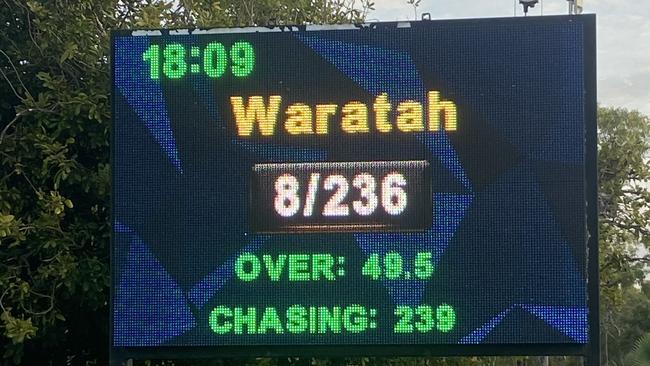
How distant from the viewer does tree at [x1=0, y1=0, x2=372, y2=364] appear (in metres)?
6.38

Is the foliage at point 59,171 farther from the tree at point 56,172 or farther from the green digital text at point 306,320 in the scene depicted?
the green digital text at point 306,320

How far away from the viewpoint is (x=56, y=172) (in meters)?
6.59

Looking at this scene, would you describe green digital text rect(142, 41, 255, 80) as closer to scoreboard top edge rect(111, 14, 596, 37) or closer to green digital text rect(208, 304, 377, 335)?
scoreboard top edge rect(111, 14, 596, 37)

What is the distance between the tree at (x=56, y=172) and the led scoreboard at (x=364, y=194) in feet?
5.22

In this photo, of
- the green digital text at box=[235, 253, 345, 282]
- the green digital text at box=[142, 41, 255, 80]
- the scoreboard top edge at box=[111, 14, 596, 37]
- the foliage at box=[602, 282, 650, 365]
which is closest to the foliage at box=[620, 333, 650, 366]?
the scoreboard top edge at box=[111, 14, 596, 37]

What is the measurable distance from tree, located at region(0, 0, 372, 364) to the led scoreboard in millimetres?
1590

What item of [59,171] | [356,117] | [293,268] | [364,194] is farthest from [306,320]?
[59,171]

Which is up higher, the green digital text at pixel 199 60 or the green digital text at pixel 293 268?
the green digital text at pixel 199 60

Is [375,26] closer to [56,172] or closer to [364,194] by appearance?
[364,194]

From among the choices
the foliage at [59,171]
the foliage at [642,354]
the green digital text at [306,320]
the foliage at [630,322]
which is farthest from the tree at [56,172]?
the foliage at [630,322]

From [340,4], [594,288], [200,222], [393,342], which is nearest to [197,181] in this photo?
[200,222]

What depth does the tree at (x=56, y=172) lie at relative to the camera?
20.9 ft

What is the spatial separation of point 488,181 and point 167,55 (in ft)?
5.85

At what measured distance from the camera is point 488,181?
4.70m
